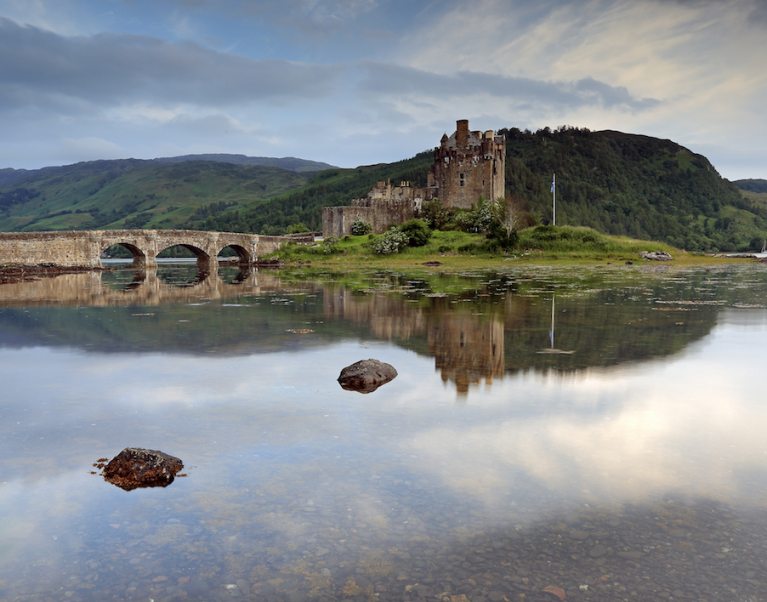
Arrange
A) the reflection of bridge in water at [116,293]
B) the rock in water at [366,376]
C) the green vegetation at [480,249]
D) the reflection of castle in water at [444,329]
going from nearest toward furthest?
1. the rock in water at [366,376]
2. the reflection of castle in water at [444,329]
3. the reflection of bridge in water at [116,293]
4. the green vegetation at [480,249]

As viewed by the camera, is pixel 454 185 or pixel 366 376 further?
pixel 454 185

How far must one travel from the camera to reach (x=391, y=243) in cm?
7875

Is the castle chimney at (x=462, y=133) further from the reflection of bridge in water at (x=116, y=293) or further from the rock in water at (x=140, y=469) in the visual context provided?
the rock in water at (x=140, y=469)

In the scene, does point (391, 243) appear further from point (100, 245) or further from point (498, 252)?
point (100, 245)

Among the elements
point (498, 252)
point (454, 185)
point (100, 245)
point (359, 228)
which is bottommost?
point (498, 252)

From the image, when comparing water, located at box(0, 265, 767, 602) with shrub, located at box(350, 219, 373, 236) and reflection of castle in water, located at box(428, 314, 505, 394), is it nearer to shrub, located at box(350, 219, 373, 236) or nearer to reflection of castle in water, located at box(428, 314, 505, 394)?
reflection of castle in water, located at box(428, 314, 505, 394)

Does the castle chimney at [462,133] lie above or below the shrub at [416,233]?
above

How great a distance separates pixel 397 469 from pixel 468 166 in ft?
280

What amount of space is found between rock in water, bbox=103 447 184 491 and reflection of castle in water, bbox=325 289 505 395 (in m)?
6.27

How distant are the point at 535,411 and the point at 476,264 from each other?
56.0m

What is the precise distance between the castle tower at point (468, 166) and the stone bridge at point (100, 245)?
25.4 metres

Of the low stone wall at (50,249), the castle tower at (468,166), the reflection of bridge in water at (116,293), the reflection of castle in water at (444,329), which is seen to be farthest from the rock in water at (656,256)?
the low stone wall at (50,249)

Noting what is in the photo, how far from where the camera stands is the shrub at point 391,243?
78.4 metres

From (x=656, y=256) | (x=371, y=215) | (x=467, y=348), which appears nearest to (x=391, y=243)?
(x=371, y=215)
